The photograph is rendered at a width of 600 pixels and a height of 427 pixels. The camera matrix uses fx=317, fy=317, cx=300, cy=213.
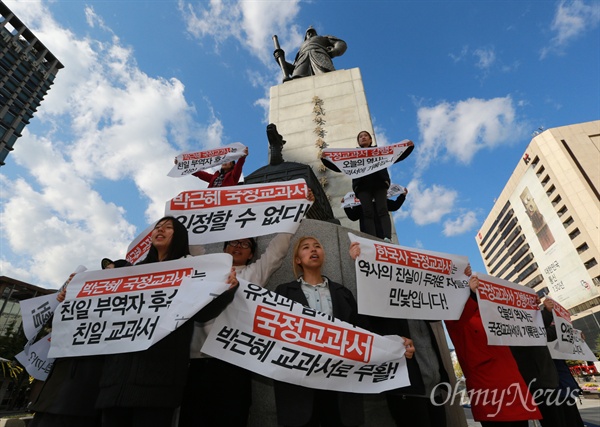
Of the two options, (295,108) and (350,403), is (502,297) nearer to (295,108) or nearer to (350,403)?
(350,403)

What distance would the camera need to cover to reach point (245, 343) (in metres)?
2.51

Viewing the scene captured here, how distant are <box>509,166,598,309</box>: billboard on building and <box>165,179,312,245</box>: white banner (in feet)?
229

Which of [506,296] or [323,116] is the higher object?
[323,116]

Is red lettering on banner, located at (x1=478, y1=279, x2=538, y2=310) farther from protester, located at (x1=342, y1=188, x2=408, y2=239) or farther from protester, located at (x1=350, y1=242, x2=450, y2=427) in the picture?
protester, located at (x1=342, y1=188, x2=408, y2=239)

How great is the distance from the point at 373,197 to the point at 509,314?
2.86 m

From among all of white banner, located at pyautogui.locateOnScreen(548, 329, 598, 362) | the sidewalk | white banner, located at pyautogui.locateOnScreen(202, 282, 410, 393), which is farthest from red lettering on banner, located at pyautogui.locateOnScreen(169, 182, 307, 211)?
the sidewalk

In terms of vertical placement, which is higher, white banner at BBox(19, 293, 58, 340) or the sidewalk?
white banner at BBox(19, 293, 58, 340)

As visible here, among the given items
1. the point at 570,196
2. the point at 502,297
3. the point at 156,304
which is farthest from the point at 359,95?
the point at 570,196

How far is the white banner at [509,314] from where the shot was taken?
337cm

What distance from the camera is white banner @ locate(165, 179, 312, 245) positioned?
338 cm

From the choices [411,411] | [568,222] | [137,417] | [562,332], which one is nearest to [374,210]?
[562,332]

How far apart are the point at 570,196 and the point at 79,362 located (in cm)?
7351

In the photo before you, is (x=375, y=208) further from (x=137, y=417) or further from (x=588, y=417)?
(x=588, y=417)

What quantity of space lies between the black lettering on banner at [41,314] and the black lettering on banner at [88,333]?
118 cm
